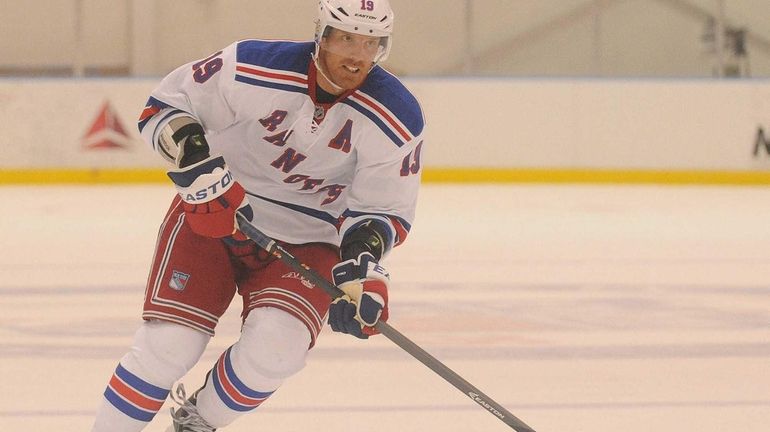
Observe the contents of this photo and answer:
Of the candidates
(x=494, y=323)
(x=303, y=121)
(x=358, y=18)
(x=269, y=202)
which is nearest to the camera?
(x=358, y=18)

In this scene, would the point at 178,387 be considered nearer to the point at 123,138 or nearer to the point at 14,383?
the point at 14,383

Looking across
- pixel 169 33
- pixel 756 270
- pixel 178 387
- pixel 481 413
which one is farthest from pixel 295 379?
pixel 169 33

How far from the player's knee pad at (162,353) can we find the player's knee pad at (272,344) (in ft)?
0.35

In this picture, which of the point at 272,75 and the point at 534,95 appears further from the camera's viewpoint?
the point at 534,95

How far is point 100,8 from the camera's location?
1080 cm

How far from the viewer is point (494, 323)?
4.74 metres

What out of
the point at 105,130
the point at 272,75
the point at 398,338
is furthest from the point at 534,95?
the point at 398,338

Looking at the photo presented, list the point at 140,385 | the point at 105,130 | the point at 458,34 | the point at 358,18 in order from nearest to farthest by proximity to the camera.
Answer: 1. the point at 140,385
2. the point at 358,18
3. the point at 105,130
4. the point at 458,34

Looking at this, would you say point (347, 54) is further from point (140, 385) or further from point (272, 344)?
point (140, 385)

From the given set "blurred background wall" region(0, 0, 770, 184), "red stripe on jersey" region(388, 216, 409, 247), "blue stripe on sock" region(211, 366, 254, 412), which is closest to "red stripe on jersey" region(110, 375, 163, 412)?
"blue stripe on sock" region(211, 366, 254, 412)

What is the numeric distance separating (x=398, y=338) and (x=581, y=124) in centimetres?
692

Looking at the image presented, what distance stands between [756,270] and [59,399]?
3.47m

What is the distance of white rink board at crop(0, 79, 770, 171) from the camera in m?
9.54

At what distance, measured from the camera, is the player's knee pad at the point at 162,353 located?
2730 millimetres
